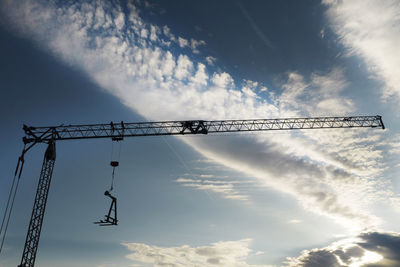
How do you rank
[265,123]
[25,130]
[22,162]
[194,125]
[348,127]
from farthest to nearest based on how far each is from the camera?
[348,127], [265,123], [194,125], [25,130], [22,162]

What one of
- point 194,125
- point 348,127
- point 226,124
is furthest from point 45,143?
point 348,127

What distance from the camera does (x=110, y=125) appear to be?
46.4 m

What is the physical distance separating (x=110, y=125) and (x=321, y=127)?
42634mm

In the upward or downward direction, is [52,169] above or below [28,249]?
above

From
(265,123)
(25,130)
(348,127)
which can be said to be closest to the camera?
(25,130)

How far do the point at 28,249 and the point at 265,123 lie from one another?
151 ft

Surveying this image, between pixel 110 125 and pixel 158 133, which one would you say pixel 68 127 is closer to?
pixel 110 125

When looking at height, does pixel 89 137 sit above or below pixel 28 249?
above

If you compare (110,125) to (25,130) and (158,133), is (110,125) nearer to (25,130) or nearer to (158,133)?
(158,133)

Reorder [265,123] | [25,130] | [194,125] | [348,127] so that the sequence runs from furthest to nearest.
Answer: [348,127] → [265,123] → [194,125] → [25,130]

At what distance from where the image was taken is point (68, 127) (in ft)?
150

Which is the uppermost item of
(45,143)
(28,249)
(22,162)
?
(45,143)

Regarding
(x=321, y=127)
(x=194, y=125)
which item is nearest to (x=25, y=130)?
(x=194, y=125)

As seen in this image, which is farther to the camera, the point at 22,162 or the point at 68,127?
the point at 68,127
